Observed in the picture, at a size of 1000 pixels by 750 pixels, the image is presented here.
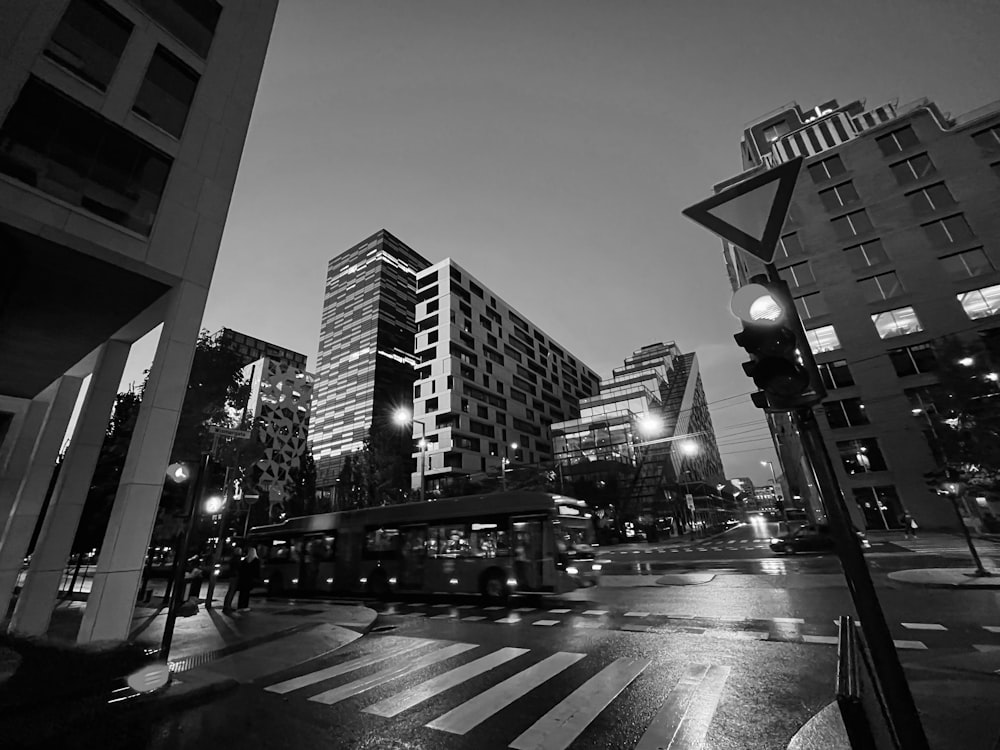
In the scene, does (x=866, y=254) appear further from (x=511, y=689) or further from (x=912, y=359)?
(x=511, y=689)

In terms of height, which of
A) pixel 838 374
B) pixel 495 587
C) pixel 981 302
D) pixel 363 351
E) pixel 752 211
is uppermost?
pixel 363 351

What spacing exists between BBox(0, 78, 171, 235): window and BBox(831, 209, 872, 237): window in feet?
164

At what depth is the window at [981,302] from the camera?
3153 centimetres

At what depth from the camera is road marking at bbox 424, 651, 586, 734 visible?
4.75 meters

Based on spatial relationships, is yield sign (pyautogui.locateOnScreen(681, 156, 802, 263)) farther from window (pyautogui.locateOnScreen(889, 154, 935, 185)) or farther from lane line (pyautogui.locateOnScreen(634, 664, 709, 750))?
window (pyautogui.locateOnScreen(889, 154, 935, 185))

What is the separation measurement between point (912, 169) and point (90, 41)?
55635 mm

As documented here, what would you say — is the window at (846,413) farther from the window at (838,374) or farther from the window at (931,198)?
the window at (931,198)

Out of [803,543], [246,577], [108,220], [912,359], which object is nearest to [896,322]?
[912,359]

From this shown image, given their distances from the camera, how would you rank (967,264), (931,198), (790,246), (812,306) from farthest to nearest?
(790,246)
(812,306)
(931,198)
(967,264)

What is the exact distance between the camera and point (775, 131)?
165 feet

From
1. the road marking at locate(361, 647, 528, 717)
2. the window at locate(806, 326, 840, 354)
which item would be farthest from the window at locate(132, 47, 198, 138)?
the window at locate(806, 326, 840, 354)

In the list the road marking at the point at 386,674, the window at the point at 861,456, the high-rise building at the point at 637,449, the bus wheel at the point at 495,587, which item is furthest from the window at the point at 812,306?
the road marking at the point at 386,674

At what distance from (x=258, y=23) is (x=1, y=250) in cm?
953

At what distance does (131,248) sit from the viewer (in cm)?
866
